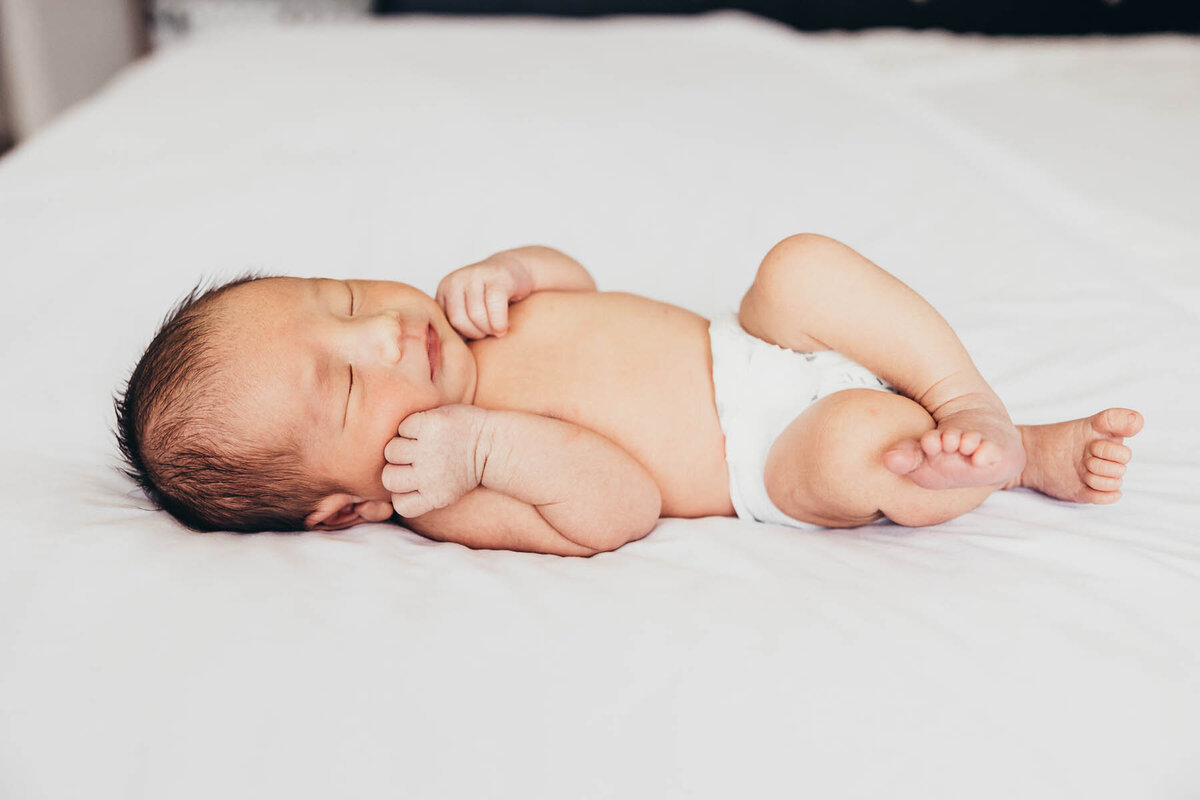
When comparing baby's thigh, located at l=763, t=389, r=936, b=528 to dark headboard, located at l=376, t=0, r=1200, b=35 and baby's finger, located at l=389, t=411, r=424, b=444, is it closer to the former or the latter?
baby's finger, located at l=389, t=411, r=424, b=444

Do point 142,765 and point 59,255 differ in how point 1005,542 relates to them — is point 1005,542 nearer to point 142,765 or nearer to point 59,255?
point 142,765

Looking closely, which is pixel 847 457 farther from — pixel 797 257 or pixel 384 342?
pixel 384 342

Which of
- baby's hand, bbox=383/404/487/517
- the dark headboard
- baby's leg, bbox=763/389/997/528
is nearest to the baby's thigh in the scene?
baby's leg, bbox=763/389/997/528

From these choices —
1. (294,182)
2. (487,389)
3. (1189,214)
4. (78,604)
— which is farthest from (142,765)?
(1189,214)

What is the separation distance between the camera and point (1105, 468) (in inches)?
34.1

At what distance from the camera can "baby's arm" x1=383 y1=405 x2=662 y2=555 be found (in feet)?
3.00

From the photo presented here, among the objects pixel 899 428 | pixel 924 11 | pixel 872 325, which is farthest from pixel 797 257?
pixel 924 11

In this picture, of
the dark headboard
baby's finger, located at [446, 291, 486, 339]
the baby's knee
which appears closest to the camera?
the baby's knee

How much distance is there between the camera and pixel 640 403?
1038mm

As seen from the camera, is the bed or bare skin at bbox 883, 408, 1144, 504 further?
bare skin at bbox 883, 408, 1144, 504

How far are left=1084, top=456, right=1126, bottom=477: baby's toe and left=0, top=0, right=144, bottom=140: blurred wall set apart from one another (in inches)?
112

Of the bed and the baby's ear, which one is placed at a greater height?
the bed

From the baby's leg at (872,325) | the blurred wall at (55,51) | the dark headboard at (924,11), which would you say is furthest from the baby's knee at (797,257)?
the blurred wall at (55,51)

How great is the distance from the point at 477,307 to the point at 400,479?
251mm
